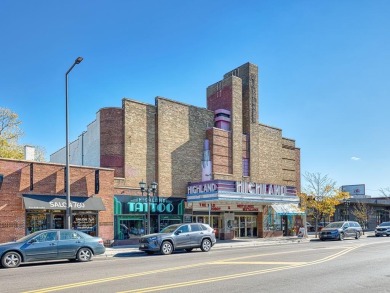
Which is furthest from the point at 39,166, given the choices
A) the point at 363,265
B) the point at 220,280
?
the point at 363,265

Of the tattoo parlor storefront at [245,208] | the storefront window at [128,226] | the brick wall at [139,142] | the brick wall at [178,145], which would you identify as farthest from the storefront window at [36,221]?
the tattoo parlor storefront at [245,208]

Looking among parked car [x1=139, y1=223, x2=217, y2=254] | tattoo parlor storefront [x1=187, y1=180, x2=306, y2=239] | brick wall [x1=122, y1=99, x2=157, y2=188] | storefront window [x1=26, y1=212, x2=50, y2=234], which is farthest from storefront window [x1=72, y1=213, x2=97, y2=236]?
tattoo parlor storefront [x1=187, y1=180, x2=306, y2=239]

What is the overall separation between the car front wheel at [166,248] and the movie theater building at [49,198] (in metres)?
6.35

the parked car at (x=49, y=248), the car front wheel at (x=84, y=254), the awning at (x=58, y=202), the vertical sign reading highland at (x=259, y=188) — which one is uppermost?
the vertical sign reading highland at (x=259, y=188)

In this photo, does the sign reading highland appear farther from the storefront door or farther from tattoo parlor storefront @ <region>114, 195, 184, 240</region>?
the storefront door

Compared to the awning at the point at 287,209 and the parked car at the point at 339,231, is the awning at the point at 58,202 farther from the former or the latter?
the parked car at the point at 339,231

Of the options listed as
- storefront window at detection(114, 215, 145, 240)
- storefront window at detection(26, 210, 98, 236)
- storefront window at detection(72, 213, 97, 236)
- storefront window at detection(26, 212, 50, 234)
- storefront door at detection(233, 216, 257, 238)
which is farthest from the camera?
storefront door at detection(233, 216, 257, 238)

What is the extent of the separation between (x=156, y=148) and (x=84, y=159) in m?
5.92

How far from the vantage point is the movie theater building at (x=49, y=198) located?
883 inches

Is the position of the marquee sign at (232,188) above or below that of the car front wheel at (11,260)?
above

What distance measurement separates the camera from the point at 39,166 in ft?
77.8

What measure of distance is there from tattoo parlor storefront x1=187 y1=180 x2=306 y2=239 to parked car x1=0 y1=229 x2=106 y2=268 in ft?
41.3

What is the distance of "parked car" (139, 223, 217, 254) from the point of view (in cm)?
2059

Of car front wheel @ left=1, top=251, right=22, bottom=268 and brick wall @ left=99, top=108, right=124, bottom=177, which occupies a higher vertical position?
brick wall @ left=99, top=108, right=124, bottom=177
